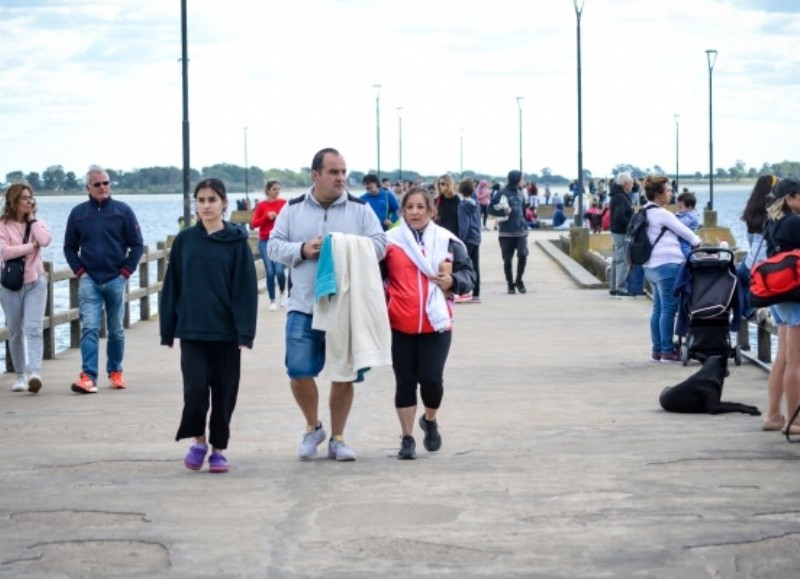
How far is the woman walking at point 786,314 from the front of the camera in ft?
34.6

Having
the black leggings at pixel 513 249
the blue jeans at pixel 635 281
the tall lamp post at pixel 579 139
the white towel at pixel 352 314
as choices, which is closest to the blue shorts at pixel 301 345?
the white towel at pixel 352 314

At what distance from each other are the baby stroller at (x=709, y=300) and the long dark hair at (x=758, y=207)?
4.64 feet

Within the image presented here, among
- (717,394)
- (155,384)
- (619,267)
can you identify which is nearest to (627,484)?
(717,394)

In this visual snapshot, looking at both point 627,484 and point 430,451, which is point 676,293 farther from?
point 627,484

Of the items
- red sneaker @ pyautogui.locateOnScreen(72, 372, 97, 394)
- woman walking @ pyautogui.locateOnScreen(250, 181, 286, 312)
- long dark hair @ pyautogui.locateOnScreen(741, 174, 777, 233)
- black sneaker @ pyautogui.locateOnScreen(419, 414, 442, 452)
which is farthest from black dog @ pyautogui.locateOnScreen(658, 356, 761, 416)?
woman walking @ pyautogui.locateOnScreen(250, 181, 286, 312)

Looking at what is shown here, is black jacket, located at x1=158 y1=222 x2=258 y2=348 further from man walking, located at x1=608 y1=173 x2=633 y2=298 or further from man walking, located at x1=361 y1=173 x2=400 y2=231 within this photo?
A: man walking, located at x1=608 y1=173 x2=633 y2=298

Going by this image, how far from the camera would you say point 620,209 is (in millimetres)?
23984

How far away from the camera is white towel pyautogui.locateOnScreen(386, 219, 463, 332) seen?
10.0 meters

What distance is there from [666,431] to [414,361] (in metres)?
2.06

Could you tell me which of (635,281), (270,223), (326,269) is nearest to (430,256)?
(326,269)

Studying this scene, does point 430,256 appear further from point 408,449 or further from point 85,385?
point 85,385

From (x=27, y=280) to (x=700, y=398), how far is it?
5.65 meters

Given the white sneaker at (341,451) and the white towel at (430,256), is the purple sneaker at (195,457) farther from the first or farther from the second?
the white towel at (430,256)

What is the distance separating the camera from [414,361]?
10156 mm
